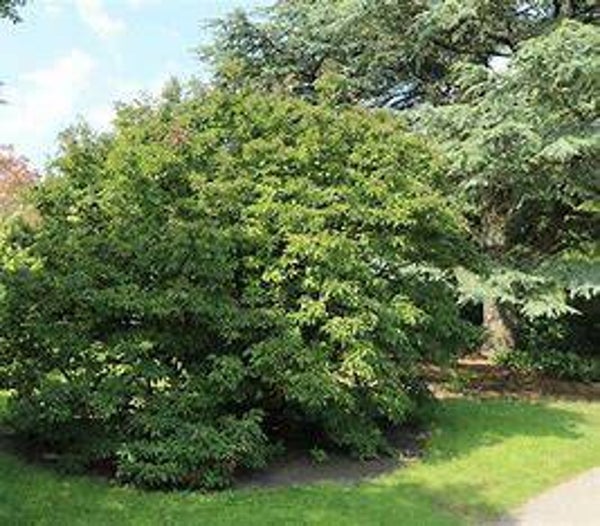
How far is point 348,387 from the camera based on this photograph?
1216 cm

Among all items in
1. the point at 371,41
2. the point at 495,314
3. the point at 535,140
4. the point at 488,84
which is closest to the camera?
the point at 535,140

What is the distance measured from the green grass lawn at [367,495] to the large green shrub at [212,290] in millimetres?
565

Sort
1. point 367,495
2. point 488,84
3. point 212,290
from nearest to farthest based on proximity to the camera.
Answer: point 367,495
point 212,290
point 488,84

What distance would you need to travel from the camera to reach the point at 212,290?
11.6 m

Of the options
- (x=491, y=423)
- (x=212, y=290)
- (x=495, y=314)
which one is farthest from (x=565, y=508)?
(x=495, y=314)

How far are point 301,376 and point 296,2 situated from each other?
1120 centimetres

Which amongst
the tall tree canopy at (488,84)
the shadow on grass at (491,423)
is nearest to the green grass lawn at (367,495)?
the shadow on grass at (491,423)

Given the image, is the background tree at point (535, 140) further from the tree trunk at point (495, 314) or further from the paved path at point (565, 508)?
the paved path at point (565, 508)

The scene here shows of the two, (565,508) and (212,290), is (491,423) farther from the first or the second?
(212,290)

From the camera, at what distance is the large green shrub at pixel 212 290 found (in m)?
11.3

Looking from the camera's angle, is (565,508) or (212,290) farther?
(212,290)

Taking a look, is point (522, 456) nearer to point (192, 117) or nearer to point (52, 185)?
point (192, 117)

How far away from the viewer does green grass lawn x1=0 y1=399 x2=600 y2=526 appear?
9.79m

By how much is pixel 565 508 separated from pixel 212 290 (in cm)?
450
